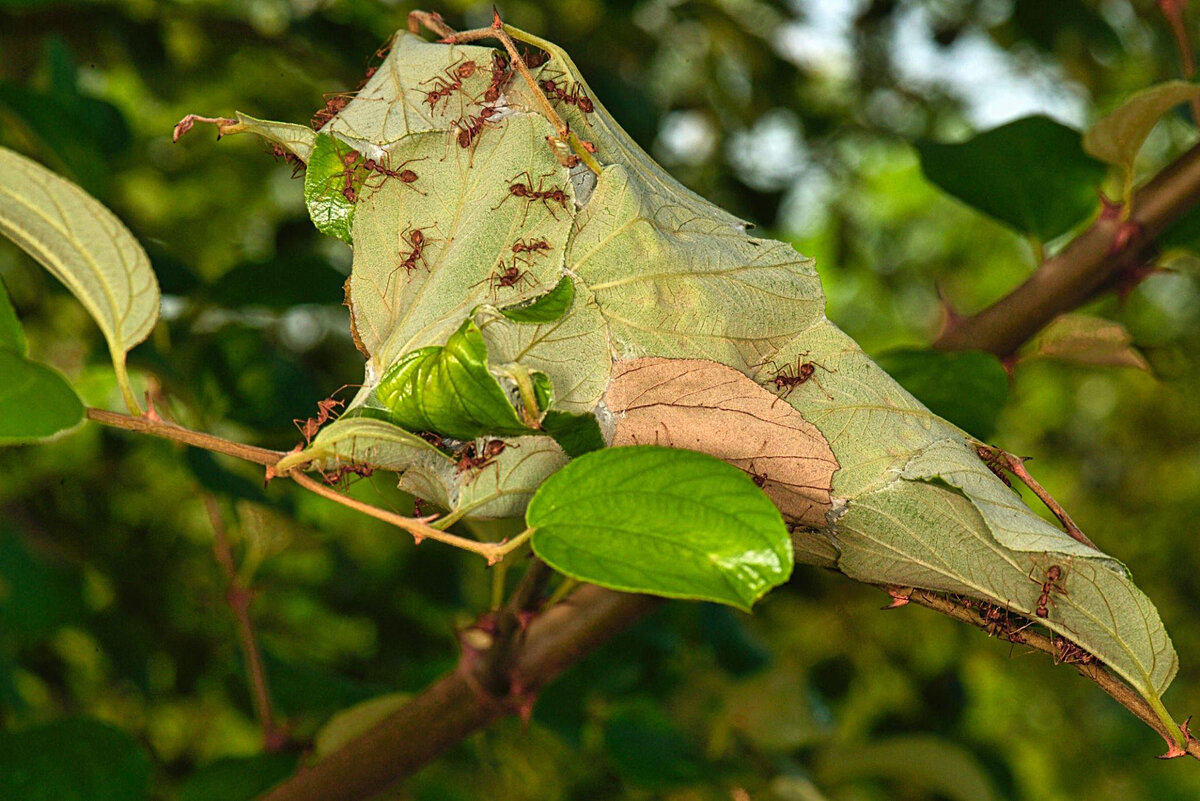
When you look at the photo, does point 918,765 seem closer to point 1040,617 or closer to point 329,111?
point 1040,617

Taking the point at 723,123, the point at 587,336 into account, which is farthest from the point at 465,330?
the point at 723,123

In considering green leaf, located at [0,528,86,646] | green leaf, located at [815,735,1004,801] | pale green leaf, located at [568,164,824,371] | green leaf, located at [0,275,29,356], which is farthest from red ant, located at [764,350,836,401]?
green leaf, located at [0,528,86,646]

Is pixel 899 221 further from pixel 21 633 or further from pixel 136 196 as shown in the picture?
pixel 21 633

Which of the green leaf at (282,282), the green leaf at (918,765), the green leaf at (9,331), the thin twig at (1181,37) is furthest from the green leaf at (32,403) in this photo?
the green leaf at (918,765)

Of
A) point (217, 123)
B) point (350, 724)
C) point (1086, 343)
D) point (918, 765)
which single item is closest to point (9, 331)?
point (217, 123)

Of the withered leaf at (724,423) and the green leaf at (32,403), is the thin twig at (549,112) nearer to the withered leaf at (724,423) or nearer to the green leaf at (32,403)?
the withered leaf at (724,423)

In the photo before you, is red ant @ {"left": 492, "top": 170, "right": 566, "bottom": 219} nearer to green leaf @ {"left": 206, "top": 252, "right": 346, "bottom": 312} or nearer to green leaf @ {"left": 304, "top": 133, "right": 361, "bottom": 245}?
green leaf @ {"left": 304, "top": 133, "right": 361, "bottom": 245}
